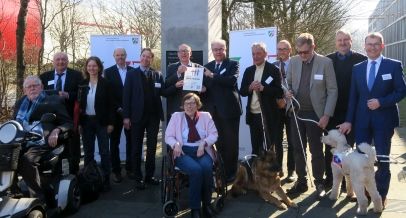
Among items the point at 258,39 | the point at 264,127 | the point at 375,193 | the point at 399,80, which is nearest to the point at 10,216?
the point at 264,127

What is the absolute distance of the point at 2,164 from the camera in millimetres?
4246

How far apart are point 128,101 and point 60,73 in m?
1.11

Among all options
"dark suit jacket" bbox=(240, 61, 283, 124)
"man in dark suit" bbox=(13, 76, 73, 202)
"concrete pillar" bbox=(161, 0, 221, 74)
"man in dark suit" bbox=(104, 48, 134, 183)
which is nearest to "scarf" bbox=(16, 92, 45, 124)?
"man in dark suit" bbox=(13, 76, 73, 202)

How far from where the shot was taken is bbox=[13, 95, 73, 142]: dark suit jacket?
525 centimetres

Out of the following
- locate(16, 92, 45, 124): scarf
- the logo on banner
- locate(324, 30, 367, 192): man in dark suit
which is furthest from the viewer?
the logo on banner

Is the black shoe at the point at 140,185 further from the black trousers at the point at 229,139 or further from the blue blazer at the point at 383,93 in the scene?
the blue blazer at the point at 383,93

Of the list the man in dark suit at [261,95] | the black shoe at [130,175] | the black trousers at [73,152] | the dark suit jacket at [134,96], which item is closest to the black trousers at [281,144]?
the man in dark suit at [261,95]

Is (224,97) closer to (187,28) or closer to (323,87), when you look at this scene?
(323,87)

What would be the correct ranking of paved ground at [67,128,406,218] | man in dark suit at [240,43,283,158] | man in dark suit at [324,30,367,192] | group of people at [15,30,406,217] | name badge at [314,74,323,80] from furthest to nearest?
man in dark suit at [240,43,283,158] → man in dark suit at [324,30,367,192] → name badge at [314,74,323,80] → paved ground at [67,128,406,218] → group of people at [15,30,406,217]

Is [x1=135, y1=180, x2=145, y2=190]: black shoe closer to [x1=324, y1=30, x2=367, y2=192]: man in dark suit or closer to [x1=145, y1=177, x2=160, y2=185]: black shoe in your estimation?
[x1=145, y1=177, x2=160, y2=185]: black shoe

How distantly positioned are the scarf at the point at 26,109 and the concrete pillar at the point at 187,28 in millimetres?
2348

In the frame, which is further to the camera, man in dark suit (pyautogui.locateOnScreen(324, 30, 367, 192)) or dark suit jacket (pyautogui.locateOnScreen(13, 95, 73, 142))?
man in dark suit (pyautogui.locateOnScreen(324, 30, 367, 192))

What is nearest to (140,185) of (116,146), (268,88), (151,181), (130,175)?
(151,181)

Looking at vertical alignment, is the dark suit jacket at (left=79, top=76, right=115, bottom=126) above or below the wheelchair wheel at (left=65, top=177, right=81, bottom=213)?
above
